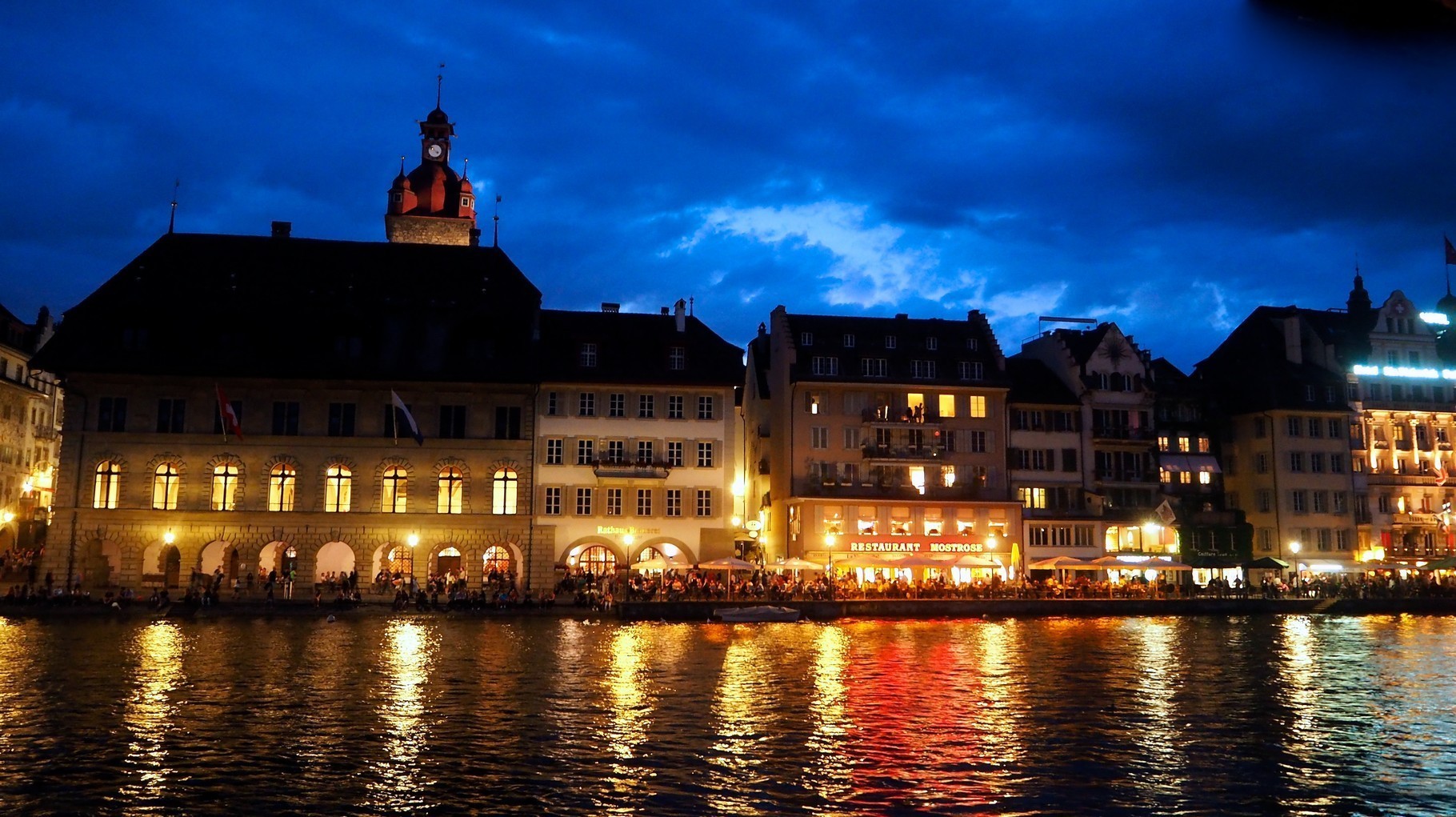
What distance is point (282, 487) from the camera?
64000mm

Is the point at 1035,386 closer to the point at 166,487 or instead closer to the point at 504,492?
the point at 504,492

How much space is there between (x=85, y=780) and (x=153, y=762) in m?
1.58

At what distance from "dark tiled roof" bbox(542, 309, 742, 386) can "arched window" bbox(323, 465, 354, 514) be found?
11.7 m

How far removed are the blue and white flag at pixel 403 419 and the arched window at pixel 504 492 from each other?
447 centimetres

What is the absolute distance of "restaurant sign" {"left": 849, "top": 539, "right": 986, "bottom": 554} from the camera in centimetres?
7169

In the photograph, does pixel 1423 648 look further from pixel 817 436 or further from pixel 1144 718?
pixel 817 436

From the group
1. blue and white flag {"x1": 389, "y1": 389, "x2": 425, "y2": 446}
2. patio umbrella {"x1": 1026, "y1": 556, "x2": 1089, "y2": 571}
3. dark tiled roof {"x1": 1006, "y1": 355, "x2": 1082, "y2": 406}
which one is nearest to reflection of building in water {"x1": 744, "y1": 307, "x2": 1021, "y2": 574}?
dark tiled roof {"x1": 1006, "y1": 355, "x2": 1082, "y2": 406}

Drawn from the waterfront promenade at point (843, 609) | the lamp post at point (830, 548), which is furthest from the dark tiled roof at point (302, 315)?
the lamp post at point (830, 548)

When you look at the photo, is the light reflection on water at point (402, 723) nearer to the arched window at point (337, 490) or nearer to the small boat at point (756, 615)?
the small boat at point (756, 615)

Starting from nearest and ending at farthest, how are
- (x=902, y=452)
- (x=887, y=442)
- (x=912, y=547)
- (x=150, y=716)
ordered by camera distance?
(x=150, y=716), (x=912, y=547), (x=902, y=452), (x=887, y=442)

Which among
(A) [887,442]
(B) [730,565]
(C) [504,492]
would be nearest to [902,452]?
(A) [887,442]

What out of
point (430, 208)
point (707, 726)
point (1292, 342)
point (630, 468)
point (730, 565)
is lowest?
point (707, 726)

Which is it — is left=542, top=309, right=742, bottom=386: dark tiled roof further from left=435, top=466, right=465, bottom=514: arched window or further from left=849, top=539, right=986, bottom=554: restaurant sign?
left=849, top=539, right=986, bottom=554: restaurant sign

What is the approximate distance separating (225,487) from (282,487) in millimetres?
2906
